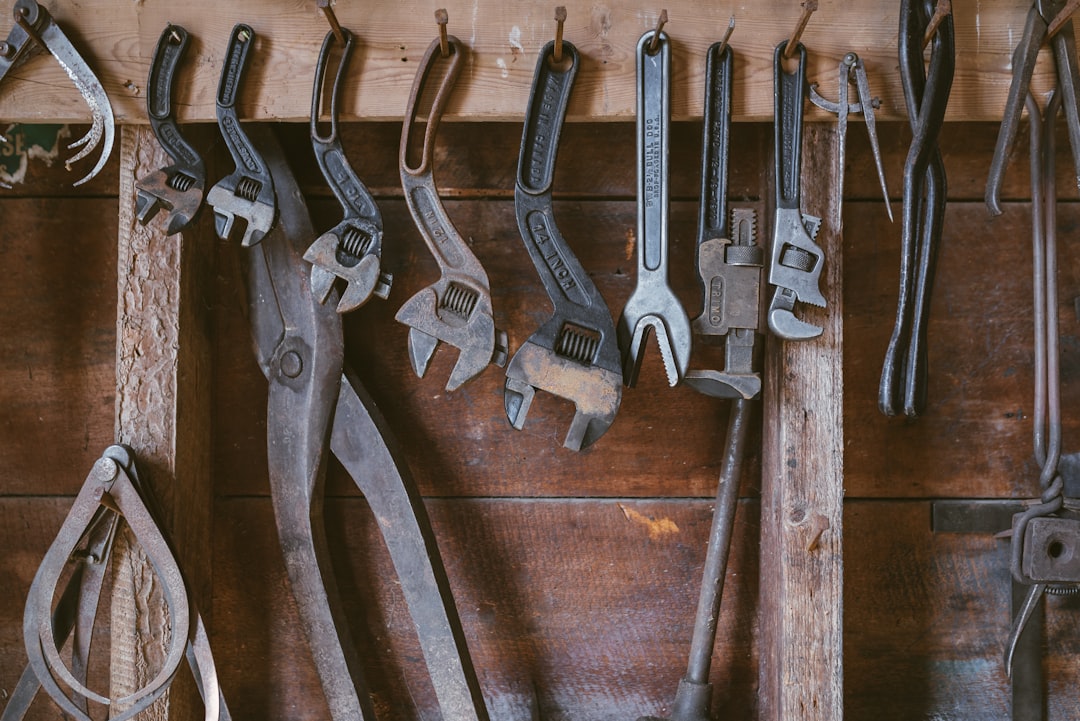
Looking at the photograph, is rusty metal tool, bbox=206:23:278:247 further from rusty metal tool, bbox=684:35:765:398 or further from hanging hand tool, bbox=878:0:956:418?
hanging hand tool, bbox=878:0:956:418

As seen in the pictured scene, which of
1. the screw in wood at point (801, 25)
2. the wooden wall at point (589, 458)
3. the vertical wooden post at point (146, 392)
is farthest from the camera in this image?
the wooden wall at point (589, 458)

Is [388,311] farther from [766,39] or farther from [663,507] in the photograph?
[766,39]

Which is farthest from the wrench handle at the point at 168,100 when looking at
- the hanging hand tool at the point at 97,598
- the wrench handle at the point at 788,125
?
the wrench handle at the point at 788,125

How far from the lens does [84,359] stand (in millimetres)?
1184

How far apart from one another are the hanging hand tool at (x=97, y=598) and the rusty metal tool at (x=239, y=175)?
32cm

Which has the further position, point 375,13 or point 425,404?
point 425,404

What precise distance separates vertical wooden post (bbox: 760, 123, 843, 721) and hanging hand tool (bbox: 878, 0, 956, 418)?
0.07 m

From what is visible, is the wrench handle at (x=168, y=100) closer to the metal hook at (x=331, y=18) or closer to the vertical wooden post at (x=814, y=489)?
the metal hook at (x=331, y=18)

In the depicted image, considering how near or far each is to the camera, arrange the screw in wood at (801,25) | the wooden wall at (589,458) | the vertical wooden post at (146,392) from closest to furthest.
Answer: the screw in wood at (801,25), the vertical wooden post at (146,392), the wooden wall at (589,458)

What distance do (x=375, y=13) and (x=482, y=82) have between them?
0.16 meters

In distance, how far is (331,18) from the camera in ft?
3.10

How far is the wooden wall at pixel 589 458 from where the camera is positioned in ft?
3.77

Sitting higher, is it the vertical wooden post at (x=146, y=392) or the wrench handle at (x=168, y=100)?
the wrench handle at (x=168, y=100)

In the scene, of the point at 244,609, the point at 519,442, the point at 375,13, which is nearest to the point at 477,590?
the point at 519,442
